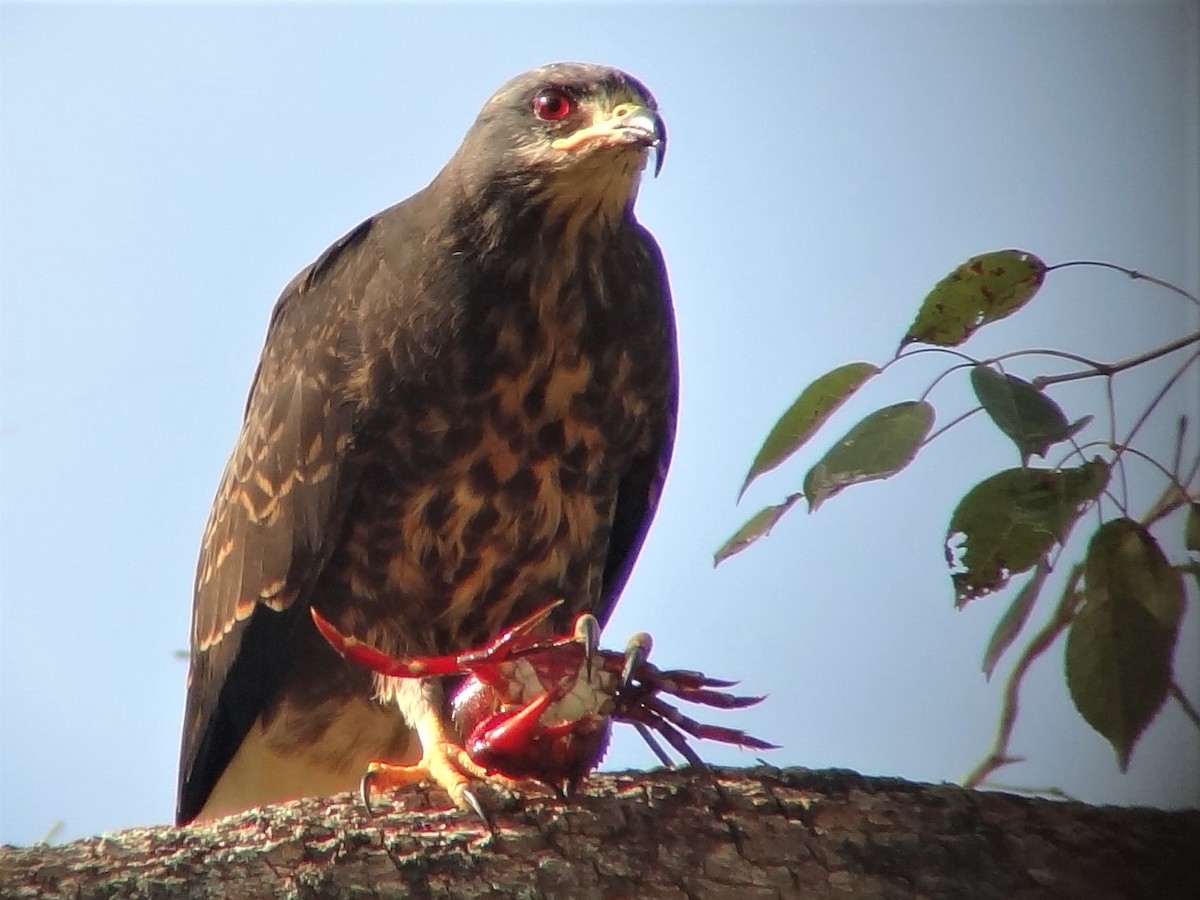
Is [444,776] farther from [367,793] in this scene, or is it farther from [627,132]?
[627,132]

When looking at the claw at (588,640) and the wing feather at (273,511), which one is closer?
the claw at (588,640)

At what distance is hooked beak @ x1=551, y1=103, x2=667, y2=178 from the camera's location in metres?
3.21

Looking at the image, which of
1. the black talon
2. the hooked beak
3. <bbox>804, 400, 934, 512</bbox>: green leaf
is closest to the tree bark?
the black talon

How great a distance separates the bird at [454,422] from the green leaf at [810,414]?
2.70ft

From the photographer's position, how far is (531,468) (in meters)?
3.47

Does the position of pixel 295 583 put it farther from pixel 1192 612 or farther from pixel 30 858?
pixel 1192 612

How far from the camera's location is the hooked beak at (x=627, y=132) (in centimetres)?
321

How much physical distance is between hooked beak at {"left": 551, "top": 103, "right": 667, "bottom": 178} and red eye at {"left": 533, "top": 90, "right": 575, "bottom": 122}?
0.07m

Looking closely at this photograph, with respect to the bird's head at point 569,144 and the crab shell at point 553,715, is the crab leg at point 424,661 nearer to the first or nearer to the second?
the crab shell at point 553,715

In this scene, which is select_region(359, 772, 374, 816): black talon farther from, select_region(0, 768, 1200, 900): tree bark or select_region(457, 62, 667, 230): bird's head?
select_region(457, 62, 667, 230): bird's head

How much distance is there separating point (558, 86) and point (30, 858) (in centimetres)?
208

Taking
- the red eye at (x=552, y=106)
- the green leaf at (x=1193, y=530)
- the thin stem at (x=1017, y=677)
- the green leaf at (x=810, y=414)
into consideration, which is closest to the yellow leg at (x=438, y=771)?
the green leaf at (x=810, y=414)

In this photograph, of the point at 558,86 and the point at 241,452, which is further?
the point at 241,452

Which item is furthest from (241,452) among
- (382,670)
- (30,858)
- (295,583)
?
(30,858)
